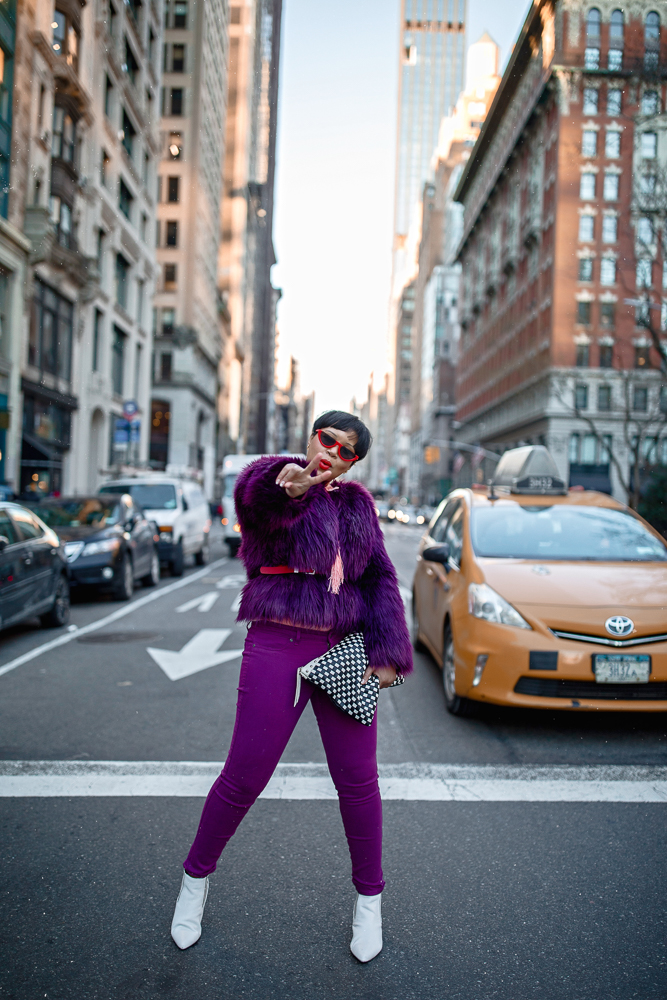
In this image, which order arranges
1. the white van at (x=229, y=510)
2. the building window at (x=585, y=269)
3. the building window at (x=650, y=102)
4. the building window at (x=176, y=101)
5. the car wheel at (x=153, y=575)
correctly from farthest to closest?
the building window at (x=176, y=101)
the building window at (x=585, y=269)
the white van at (x=229, y=510)
the car wheel at (x=153, y=575)
the building window at (x=650, y=102)

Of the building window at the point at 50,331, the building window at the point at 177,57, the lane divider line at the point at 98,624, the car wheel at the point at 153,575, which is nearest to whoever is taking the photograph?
the lane divider line at the point at 98,624

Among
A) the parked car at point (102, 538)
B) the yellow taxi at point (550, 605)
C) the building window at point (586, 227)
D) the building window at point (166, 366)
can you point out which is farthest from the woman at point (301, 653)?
the building window at point (166, 366)

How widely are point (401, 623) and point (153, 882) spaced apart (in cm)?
145

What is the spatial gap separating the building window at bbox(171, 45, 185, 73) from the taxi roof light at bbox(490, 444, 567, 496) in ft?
99.7

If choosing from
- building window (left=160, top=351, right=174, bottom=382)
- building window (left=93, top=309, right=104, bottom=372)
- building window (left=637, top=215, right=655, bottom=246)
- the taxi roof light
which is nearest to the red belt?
the taxi roof light

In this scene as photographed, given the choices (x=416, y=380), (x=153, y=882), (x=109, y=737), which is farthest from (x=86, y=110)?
(x=416, y=380)

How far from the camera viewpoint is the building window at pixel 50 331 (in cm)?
2502

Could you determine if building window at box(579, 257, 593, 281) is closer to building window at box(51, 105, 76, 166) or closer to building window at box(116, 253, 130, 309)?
building window at box(116, 253, 130, 309)

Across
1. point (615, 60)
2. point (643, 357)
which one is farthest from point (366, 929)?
point (643, 357)

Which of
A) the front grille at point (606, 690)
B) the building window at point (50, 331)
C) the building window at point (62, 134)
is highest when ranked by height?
the building window at point (62, 134)

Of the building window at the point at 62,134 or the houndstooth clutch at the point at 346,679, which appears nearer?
the houndstooth clutch at the point at 346,679

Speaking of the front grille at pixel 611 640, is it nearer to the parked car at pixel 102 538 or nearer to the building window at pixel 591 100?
the parked car at pixel 102 538

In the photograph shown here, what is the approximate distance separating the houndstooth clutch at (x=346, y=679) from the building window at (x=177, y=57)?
116ft

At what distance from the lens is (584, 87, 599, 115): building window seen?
12829mm
